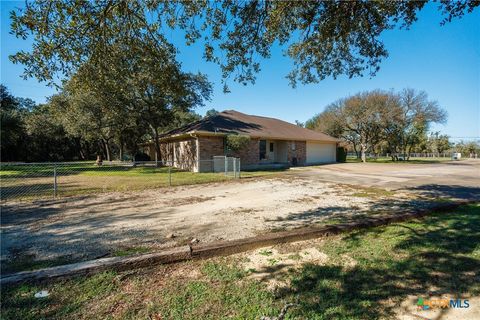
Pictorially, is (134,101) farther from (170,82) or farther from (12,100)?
(12,100)

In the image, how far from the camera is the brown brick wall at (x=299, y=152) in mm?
20188

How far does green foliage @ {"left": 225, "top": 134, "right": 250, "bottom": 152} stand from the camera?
A: 595 inches

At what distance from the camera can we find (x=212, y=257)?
3152 millimetres

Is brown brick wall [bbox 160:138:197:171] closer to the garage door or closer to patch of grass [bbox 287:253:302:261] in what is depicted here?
the garage door

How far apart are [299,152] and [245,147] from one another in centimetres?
653

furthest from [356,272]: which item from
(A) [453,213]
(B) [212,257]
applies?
(A) [453,213]

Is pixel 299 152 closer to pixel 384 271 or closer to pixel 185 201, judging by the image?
pixel 185 201

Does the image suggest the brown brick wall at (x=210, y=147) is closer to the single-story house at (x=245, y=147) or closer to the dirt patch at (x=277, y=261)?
the single-story house at (x=245, y=147)

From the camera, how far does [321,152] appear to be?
23.6 meters

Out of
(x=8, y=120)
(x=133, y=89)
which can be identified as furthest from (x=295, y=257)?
(x=8, y=120)

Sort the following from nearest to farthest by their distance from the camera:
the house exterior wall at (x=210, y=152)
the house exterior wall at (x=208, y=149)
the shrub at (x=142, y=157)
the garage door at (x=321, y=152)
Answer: the house exterior wall at (x=208, y=149)
the house exterior wall at (x=210, y=152)
the garage door at (x=321, y=152)
the shrub at (x=142, y=157)

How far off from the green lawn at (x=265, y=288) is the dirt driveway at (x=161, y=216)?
85cm

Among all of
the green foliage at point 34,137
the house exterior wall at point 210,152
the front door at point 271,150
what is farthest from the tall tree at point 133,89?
the front door at point 271,150

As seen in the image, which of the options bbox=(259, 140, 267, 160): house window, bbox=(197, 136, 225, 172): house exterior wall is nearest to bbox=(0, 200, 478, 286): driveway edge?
bbox=(197, 136, 225, 172): house exterior wall
